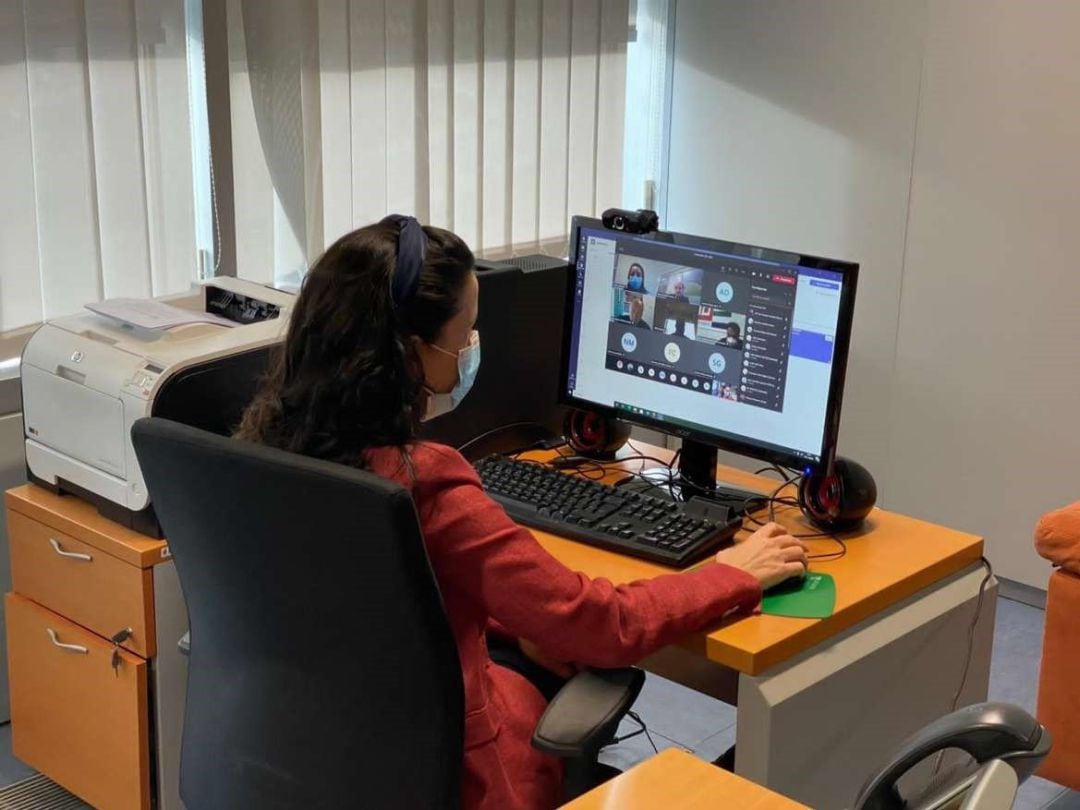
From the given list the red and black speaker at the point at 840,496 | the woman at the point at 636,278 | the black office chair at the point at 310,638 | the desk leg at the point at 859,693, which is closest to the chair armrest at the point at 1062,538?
the desk leg at the point at 859,693

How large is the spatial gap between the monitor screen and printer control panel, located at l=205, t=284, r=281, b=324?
62cm

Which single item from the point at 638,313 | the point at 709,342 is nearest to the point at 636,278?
the point at 638,313

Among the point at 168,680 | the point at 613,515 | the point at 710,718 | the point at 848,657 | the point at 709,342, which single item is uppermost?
the point at 709,342

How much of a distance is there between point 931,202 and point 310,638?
2550 millimetres

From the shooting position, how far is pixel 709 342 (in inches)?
85.9

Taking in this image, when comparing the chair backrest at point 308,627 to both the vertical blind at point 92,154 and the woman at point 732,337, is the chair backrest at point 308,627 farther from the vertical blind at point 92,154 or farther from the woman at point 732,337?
the vertical blind at point 92,154

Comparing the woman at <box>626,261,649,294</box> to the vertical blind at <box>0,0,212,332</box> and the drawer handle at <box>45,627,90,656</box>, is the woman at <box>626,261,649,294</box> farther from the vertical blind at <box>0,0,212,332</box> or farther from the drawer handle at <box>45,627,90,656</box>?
the vertical blind at <box>0,0,212,332</box>

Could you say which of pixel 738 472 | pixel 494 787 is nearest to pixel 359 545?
pixel 494 787

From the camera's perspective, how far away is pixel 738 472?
2.46 metres

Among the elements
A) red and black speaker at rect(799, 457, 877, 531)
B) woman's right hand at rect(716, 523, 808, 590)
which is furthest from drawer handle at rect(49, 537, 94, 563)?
red and black speaker at rect(799, 457, 877, 531)

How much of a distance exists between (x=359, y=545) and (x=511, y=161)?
8.15 feet

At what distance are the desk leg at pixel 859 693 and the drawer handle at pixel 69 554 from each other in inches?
47.6

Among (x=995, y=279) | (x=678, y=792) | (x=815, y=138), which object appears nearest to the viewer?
(x=678, y=792)

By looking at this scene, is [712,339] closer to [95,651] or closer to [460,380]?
[460,380]
